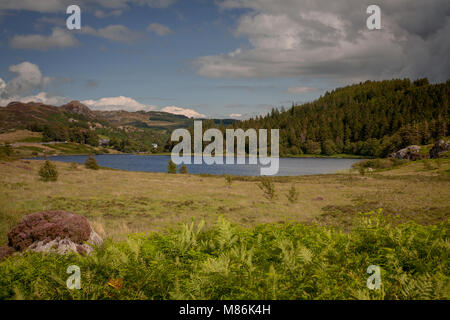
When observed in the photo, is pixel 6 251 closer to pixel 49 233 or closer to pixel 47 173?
pixel 49 233

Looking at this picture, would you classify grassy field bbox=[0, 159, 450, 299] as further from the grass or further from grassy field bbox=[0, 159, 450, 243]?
grassy field bbox=[0, 159, 450, 243]

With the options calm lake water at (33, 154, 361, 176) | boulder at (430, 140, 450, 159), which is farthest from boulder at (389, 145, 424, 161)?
calm lake water at (33, 154, 361, 176)

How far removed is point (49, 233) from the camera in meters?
9.75

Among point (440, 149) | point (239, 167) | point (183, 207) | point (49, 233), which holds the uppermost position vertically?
point (440, 149)

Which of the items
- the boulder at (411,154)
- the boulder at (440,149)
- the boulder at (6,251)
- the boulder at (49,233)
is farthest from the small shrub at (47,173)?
the boulder at (411,154)

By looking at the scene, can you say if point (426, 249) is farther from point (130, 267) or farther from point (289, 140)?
point (289, 140)

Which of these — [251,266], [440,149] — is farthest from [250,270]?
[440,149]

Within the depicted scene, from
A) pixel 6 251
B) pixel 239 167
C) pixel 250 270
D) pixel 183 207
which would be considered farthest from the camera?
pixel 239 167

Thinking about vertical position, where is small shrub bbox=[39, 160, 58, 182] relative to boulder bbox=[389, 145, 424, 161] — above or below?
below

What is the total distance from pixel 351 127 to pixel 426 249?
214m

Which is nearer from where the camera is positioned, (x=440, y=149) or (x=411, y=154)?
(x=440, y=149)

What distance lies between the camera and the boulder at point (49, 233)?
9344 millimetres

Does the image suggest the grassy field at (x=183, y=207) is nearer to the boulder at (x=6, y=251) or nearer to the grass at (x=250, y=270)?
the boulder at (x=6, y=251)

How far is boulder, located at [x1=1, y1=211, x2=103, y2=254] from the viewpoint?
9.34 meters
